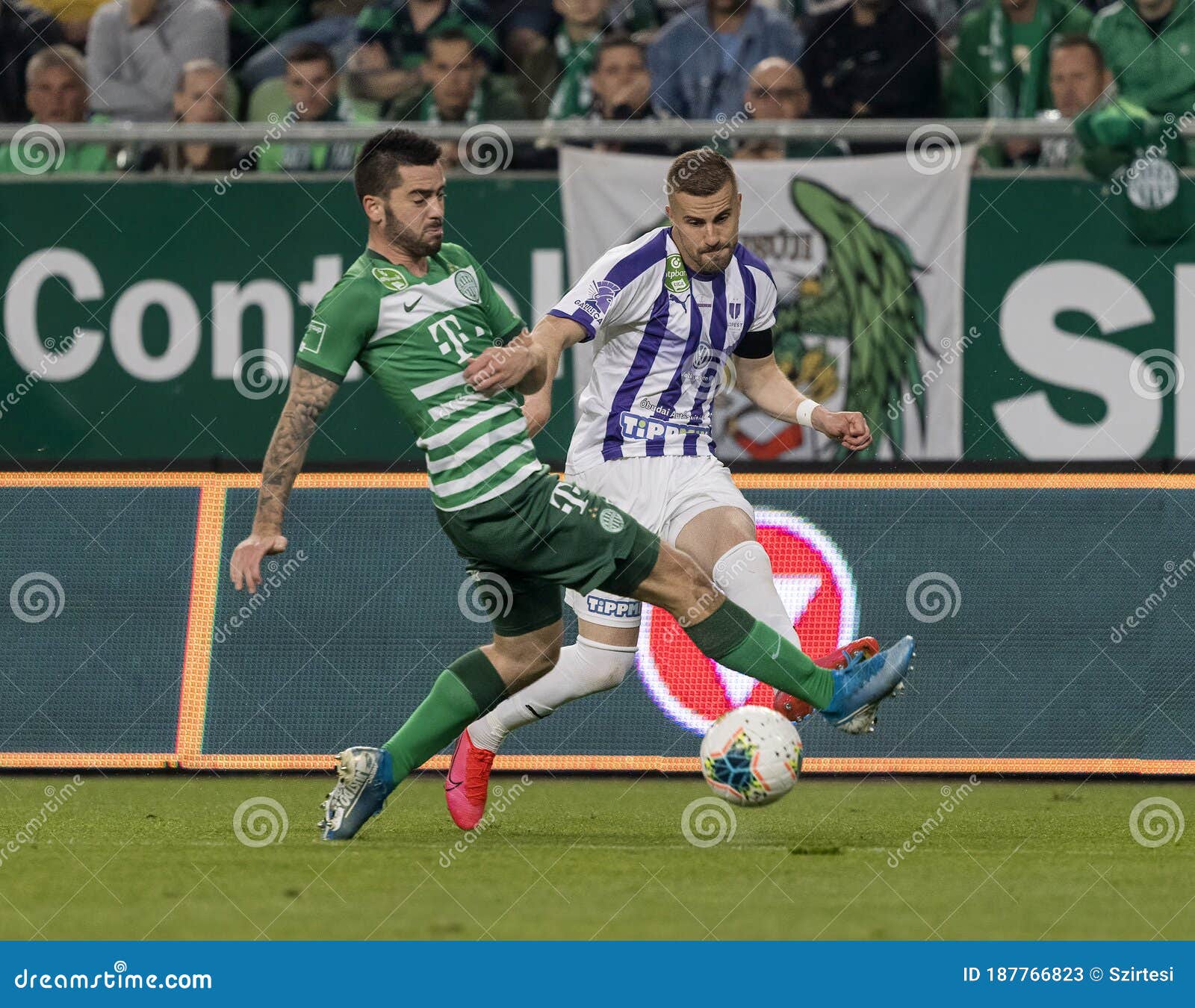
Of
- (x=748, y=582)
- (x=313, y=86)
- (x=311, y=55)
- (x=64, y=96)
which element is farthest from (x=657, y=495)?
(x=64, y=96)

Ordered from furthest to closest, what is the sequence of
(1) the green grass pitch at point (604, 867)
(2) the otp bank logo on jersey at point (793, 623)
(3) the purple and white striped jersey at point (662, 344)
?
(2) the otp bank logo on jersey at point (793, 623)
(3) the purple and white striped jersey at point (662, 344)
(1) the green grass pitch at point (604, 867)

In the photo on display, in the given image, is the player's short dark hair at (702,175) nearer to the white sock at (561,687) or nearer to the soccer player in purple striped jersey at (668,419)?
the soccer player in purple striped jersey at (668,419)

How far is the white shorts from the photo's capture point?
21.5 feet

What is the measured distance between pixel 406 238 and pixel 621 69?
5.24 metres

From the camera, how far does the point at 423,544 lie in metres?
8.31

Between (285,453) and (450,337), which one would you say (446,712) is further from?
(450,337)

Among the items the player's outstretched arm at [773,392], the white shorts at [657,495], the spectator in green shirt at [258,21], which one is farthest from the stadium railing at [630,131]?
the white shorts at [657,495]

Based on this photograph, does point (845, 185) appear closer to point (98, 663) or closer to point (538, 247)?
point (538, 247)

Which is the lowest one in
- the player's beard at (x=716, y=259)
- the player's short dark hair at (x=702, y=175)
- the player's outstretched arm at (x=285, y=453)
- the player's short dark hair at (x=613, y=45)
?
the player's outstretched arm at (x=285, y=453)

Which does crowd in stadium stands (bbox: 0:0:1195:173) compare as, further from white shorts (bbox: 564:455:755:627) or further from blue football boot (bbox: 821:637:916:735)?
blue football boot (bbox: 821:637:916:735)

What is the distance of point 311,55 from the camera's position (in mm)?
11531

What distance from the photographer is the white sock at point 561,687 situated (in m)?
6.61

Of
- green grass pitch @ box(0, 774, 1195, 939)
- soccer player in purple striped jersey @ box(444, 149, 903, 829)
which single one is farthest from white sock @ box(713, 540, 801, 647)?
green grass pitch @ box(0, 774, 1195, 939)

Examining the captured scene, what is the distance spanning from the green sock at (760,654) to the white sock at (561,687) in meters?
0.56
